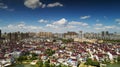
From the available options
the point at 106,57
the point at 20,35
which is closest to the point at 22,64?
the point at 106,57

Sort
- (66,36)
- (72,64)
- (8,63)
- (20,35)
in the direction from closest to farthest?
(72,64), (8,63), (20,35), (66,36)

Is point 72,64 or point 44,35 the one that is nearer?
point 72,64

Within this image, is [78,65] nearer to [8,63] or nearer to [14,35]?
[8,63]

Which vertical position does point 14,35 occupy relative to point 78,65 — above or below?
above

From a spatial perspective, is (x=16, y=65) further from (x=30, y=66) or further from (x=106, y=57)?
(x=106, y=57)

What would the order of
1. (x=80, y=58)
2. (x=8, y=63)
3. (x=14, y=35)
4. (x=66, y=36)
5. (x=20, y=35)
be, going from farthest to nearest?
(x=66, y=36) < (x=20, y=35) < (x=14, y=35) < (x=80, y=58) < (x=8, y=63)

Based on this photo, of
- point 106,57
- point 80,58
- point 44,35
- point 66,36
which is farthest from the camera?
point 44,35

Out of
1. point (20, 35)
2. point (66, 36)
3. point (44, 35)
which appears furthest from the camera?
point (44, 35)

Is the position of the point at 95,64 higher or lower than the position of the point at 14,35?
lower

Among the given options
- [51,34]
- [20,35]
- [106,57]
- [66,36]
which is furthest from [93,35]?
[106,57]
